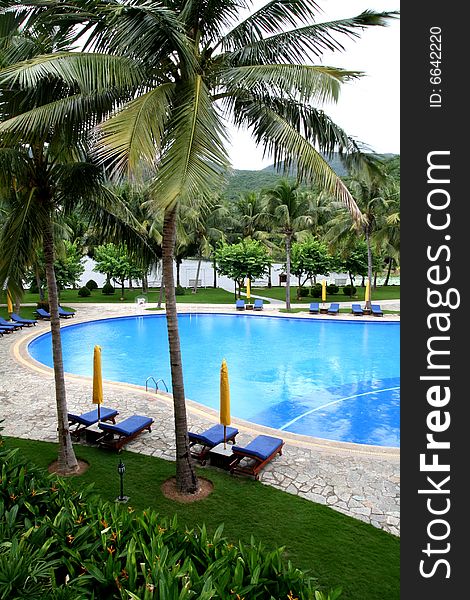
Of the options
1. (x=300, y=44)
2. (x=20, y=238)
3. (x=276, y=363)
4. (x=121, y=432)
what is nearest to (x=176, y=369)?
(x=121, y=432)

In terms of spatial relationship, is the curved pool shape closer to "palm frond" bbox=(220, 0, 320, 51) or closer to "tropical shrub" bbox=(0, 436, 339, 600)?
"tropical shrub" bbox=(0, 436, 339, 600)

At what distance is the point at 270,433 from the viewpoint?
33.2 feet

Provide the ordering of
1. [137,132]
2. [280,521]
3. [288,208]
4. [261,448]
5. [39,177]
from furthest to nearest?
[288,208]
[261,448]
[39,177]
[280,521]
[137,132]

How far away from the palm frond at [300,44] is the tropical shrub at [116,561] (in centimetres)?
604

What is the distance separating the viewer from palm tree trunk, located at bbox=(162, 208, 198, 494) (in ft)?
23.4

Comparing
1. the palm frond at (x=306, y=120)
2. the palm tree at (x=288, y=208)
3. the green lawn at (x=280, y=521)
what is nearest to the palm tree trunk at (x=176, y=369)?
the green lawn at (x=280, y=521)

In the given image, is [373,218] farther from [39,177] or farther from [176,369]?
[39,177]

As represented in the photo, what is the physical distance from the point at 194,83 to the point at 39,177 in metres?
3.13

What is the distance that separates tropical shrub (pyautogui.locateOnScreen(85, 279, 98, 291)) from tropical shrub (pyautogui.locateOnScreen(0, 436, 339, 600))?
41.4 metres

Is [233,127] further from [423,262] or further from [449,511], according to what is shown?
[449,511]

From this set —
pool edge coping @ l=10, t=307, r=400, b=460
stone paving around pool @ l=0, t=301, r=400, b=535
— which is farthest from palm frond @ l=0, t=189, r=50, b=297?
pool edge coping @ l=10, t=307, r=400, b=460

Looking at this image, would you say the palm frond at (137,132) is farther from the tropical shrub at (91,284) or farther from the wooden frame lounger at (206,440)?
the tropical shrub at (91,284)

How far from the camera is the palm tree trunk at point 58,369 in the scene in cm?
777

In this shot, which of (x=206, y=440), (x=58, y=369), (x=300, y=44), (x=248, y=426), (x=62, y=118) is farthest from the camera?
(x=248, y=426)
